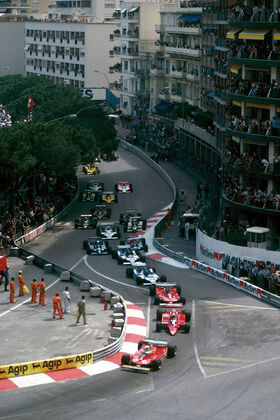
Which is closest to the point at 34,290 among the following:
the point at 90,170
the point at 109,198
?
the point at 109,198

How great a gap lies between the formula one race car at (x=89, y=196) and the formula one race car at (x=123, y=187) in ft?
11.4

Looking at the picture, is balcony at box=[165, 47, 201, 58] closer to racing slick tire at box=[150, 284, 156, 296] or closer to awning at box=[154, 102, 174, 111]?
awning at box=[154, 102, 174, 111]

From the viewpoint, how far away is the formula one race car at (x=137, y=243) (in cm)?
6675

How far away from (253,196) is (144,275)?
12034 mm

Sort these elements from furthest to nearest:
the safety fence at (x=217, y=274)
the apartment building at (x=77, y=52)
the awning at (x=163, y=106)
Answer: the apartment building at (x=77, y=52), the awning at (x=163, y=106), the safety fence at (x=217, y=274)

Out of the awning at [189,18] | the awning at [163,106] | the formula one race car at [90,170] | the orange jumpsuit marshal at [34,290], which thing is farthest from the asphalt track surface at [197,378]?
the awning at [163,106]

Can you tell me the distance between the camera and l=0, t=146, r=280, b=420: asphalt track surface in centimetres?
3750

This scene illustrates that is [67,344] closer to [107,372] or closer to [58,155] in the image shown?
[107,372]

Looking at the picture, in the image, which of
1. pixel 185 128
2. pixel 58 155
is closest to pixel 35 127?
pixel 58 155

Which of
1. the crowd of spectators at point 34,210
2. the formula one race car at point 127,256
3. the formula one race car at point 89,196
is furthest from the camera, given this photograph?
the formula one race car at point 89,196

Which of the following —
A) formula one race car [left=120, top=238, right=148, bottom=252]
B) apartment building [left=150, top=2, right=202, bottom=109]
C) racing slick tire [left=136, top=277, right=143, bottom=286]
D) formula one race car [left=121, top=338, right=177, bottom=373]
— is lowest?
formula one race car [left=120, top=238, right=148, bottom=252]

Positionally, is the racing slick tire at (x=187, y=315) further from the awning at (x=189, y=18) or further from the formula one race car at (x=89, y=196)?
the awning at (x=189, y=18)

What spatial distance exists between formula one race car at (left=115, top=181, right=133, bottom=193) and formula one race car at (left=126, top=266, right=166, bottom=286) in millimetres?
31874

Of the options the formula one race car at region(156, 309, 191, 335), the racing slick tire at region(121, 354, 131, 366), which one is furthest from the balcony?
the racing slick tire at region(121, 354, 131, 366)
